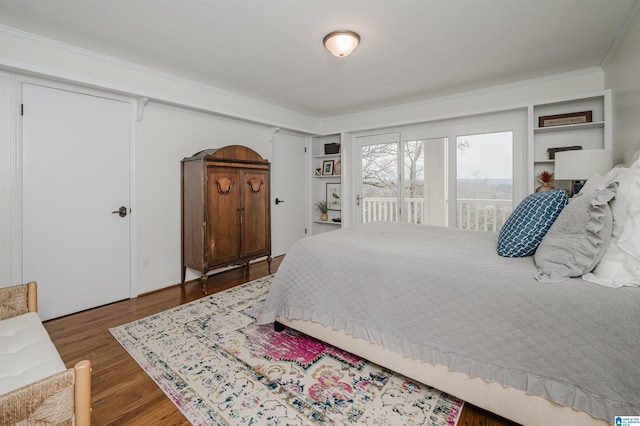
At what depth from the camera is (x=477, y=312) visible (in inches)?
52.3

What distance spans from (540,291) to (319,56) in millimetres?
2652

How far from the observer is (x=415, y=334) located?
4.95 feet

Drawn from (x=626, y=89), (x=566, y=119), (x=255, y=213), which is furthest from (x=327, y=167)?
(x=626, y=89)

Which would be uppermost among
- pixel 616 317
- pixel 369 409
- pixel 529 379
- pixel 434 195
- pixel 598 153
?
pixel 598 153

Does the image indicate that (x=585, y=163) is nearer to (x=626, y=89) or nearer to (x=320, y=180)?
(x=626, y=89)

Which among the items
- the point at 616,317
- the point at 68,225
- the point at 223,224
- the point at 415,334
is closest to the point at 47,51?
the point at 68,225

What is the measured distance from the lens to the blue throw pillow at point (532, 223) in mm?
1497

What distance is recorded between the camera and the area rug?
4.67ft

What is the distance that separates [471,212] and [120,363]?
4.02 metres

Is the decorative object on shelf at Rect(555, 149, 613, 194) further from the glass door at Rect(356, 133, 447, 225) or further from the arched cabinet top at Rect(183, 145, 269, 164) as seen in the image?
the arched cabinet top at Rect(183, 145, 269, 164)

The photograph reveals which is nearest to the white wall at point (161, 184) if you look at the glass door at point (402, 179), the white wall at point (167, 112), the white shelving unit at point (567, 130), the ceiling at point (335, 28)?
the white wall at point (167, 112)

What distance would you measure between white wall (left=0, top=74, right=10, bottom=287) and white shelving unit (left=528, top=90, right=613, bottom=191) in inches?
199

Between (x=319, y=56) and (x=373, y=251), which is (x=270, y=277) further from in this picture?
(x=319, y=56)

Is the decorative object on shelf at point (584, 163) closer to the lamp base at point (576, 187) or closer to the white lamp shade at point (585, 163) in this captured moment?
the white lamp shade at point (585, 163)
